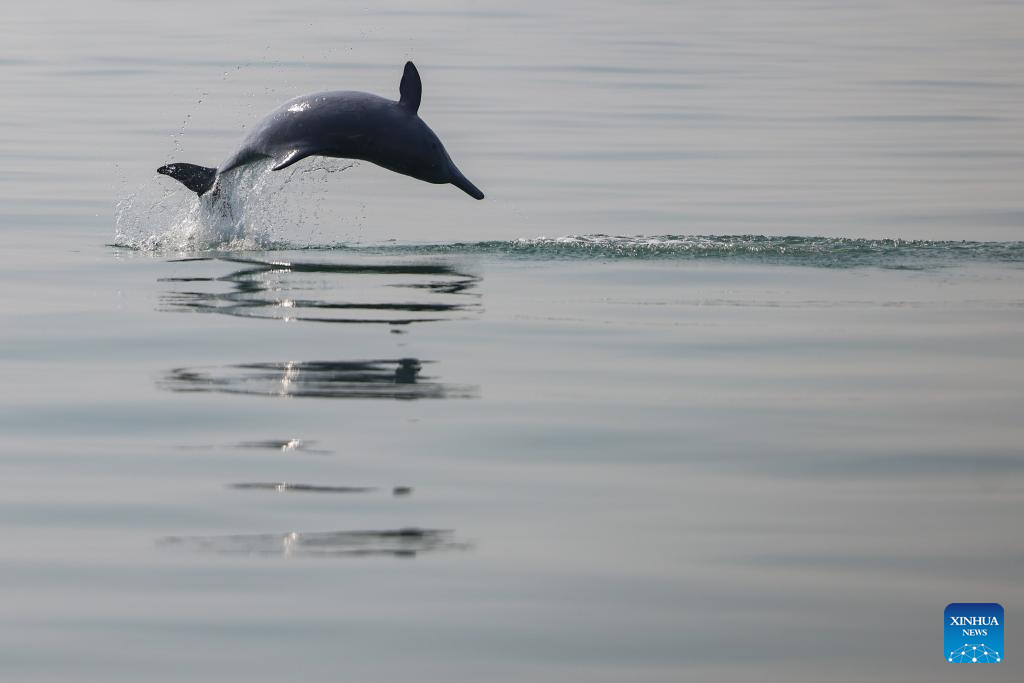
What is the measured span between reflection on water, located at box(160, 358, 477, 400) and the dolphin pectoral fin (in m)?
3.64

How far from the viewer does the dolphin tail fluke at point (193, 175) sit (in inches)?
687

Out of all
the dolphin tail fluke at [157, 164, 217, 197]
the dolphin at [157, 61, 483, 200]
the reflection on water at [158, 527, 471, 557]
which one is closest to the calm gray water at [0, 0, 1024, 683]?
→ the reflection on water at [158, 527, 471, 557]

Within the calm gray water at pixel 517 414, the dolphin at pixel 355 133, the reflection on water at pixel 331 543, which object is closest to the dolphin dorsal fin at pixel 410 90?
the dolphin at pixel 355 133

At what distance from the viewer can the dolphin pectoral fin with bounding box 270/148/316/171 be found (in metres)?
16.2

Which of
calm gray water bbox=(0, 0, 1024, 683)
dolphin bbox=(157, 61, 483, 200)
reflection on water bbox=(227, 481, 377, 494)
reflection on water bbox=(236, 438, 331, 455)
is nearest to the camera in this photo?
calm gray water bbox=(0, 0, 1024, 683)

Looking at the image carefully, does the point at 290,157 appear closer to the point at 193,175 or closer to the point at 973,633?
the point at 193,175

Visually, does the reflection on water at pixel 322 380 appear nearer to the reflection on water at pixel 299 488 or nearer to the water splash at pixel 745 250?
the reflection on water at pixel 299 488

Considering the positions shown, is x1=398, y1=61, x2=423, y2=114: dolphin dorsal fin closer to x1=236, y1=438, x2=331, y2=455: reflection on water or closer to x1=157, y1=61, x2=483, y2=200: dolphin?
x1=157, y1=61, x2=483, y2=200: dolphin

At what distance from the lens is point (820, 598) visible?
8312 millimetres

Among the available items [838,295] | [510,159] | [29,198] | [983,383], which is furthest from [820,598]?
[510,159]

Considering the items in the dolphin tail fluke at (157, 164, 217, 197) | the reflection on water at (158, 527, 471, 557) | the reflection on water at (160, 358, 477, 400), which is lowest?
the reflection on water at (158, 527, 471, 557)

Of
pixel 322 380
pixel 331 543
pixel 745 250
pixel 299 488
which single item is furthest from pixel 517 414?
pixel 745 250

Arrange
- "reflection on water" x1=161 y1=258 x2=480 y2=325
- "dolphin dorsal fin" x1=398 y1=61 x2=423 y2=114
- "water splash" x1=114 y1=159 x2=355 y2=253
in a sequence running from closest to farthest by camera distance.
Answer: "reflection on water" x1=161 y1=258 x2=480 y2=325 → "dolphin dorsal fin" x1=398 y1=61 x2=423 y2=114 → "water splash" x1=114 y1=159 x2=355 y2=253

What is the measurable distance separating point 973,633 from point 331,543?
2858mm
